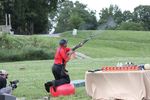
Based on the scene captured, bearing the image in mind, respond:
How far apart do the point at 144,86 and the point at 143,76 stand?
267mm

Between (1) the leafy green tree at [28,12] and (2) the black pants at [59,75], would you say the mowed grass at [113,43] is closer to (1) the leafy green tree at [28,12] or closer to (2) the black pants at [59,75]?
(1) the leafy green tree at [28,12]

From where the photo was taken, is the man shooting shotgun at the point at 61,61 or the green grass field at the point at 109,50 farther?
the green grass field at the point at 109,50

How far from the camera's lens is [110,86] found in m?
13.8

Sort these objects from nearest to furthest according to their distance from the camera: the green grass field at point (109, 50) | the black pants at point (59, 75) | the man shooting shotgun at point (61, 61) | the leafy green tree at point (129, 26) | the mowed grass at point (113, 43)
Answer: the man shooting shotgun at point (61, 61) → the black pants at point (59, 75) → the green grass field at point (109, 50) → the mowed grass at point (113, 43) → the leafy green tree at point (129, 26)

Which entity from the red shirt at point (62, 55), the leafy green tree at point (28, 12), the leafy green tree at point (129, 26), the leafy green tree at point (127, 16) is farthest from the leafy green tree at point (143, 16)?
the red shirt at point (62, 55)

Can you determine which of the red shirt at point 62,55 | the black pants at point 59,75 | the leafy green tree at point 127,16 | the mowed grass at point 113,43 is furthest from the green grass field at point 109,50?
the leafy green tree at point 127,16

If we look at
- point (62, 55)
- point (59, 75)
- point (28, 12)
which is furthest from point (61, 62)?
point (28, 12)

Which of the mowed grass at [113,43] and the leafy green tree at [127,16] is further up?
the leafy green tree at [127,16]

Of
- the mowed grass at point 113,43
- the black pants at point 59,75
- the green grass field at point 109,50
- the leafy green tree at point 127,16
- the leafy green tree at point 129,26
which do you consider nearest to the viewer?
the black pants at point 59,75

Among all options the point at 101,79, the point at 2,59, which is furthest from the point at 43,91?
the point at 2,59

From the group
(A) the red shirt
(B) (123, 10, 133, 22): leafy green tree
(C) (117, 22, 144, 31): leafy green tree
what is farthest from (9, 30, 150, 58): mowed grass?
(A) the red shirt

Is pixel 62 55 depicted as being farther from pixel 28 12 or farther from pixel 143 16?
pixel 143 16

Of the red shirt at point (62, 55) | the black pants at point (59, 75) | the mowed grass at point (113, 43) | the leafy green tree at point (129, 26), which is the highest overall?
the red shirt at point (62, 55)

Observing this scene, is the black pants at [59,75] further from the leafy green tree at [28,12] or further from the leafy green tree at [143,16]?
the leafy green tree at [143,16]
